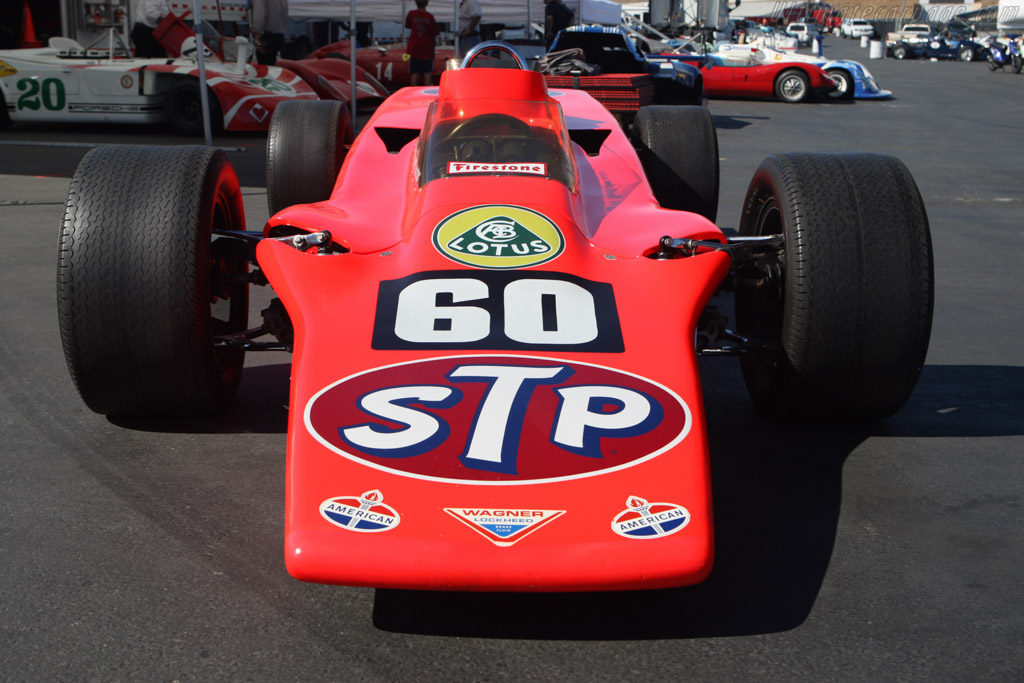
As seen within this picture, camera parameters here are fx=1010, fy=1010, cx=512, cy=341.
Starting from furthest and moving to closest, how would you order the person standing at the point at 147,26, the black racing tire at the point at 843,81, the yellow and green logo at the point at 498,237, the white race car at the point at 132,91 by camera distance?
the black racing tire at the point at 843,81
the person standing at the point at 147,26
the white race car at the point at 132,91
the yellow and green logo at the point at 498,237

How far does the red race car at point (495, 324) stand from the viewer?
8.71 feet

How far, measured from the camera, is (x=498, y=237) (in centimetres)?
363

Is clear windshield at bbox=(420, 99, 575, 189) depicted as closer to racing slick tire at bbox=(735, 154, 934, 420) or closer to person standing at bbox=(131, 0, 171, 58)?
racing slick tire at bbox=(735, 154, 934, 420)

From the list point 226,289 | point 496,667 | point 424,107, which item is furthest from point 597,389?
point 424,107

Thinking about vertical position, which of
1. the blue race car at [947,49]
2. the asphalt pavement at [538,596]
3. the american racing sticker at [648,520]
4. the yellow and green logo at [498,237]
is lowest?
the asphalt pavement at [538,596]

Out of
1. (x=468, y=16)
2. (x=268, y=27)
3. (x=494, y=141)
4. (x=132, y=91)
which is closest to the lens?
(x=494, y=141)

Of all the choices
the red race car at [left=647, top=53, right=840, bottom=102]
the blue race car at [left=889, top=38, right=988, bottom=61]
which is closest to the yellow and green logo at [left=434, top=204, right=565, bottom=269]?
the red race car at [left=647, top=53, right=840, bottom=102]

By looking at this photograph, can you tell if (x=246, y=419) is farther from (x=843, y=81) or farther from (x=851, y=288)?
(x=843, y=81)

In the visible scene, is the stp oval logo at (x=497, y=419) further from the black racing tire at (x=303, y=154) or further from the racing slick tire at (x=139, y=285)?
the black racing tire at (x=303, y=154)

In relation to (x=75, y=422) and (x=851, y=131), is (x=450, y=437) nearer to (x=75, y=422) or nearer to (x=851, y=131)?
(x=75, y=422)

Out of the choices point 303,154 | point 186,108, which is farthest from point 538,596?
point 186,108

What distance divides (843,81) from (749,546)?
20688 millimetres

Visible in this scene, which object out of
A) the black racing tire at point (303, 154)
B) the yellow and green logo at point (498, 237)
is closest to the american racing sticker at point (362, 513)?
the yellow and green logo at point (498, 237)

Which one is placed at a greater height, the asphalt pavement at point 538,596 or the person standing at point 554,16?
the person standing at point 554,16
